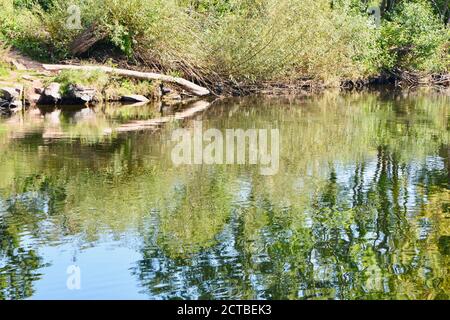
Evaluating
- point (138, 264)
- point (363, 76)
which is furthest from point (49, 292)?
point (363, 76)

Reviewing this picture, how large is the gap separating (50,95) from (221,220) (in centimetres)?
1514

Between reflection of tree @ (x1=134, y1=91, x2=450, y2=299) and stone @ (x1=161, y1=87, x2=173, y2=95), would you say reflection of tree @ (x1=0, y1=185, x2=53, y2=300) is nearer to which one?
reflection of tree @ (x1=134, y1=91, x2=450, y2=299)

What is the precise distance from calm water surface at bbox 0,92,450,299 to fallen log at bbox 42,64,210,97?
751 centimetres

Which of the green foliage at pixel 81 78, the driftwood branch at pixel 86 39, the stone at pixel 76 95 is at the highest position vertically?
the driftwood branch at pixel 86 39

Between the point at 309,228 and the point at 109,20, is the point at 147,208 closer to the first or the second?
the point at 309,228

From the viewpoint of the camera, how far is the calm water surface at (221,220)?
743cm

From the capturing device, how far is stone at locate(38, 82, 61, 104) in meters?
23.6

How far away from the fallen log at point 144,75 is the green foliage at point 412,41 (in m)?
12.8

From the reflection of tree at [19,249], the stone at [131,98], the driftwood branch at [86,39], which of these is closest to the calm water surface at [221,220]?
the reflection of tree at [19,249]

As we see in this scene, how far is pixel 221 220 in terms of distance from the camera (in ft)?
32.0

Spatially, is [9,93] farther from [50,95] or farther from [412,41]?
[412,41]

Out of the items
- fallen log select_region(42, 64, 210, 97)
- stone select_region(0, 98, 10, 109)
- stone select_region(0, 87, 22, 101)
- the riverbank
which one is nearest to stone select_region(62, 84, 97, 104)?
the riverbank

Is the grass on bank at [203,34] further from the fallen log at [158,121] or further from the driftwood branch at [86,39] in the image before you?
the fallen log at [158,121]

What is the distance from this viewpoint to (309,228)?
9.45 metres
